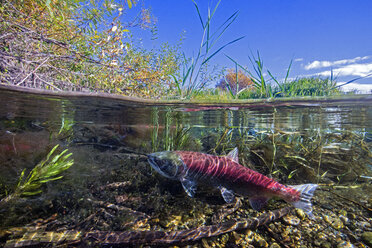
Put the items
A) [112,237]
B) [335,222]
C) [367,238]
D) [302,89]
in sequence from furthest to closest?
[302,89] → [335,222] → [367,238] → [112,237]

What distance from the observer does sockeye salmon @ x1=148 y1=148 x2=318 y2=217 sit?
380 cm

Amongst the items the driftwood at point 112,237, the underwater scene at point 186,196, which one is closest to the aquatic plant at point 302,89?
the underwater scene at point 186,196

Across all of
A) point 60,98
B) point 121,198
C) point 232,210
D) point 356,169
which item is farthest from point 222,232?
point 60,98

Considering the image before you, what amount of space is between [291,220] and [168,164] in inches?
129

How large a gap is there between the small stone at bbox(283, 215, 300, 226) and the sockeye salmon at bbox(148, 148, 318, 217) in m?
0.45

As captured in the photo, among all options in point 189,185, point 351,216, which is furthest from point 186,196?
point 351,216

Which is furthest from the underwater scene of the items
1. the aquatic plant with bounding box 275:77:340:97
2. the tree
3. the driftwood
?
the tree

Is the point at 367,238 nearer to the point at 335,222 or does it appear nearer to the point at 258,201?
the point at 335,222

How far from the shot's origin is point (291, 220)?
4016mm

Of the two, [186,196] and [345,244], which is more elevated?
[186,196]

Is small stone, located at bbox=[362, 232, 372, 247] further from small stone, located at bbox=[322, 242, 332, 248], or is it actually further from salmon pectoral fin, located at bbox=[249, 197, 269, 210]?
salmon pectoral fin, located at bbox=[249, 197, 269, 210]

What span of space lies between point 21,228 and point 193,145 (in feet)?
19.1

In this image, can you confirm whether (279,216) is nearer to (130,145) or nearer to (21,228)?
(21,228)

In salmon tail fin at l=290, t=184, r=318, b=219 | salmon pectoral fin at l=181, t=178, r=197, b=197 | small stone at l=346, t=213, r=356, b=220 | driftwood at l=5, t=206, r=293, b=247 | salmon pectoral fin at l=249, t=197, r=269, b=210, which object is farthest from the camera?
small stone at l=346, t=213, r=356, b=220
